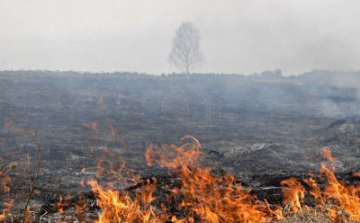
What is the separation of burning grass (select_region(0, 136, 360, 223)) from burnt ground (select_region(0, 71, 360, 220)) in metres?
0.72

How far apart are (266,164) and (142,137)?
6.94 metres

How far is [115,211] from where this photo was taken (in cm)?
653

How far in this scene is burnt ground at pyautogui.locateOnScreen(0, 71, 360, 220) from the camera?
42.1 ft

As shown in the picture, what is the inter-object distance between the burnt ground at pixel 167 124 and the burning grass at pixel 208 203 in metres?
0.72

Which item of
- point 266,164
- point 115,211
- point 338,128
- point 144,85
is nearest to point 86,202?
point 115,211

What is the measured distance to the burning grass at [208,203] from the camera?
5863mm

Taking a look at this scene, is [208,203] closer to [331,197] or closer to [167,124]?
[331,197]

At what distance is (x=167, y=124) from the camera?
840 inches

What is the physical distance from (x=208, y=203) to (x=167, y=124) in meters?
14.3

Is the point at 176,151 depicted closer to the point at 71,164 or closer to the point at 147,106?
the point at 71,164

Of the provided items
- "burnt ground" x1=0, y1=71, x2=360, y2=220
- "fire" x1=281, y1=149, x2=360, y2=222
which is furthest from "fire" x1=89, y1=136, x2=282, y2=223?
"burnt ground" x1=0, y1=71, x2=360, y2=220

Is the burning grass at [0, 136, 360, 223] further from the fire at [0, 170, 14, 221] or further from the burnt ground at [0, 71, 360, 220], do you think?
the burnt ground at [0, 71, 360, 220]

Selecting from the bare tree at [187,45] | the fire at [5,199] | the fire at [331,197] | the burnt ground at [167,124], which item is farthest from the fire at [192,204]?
the bare tree at [187,45]

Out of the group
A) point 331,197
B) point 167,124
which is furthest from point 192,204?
point 167,124
